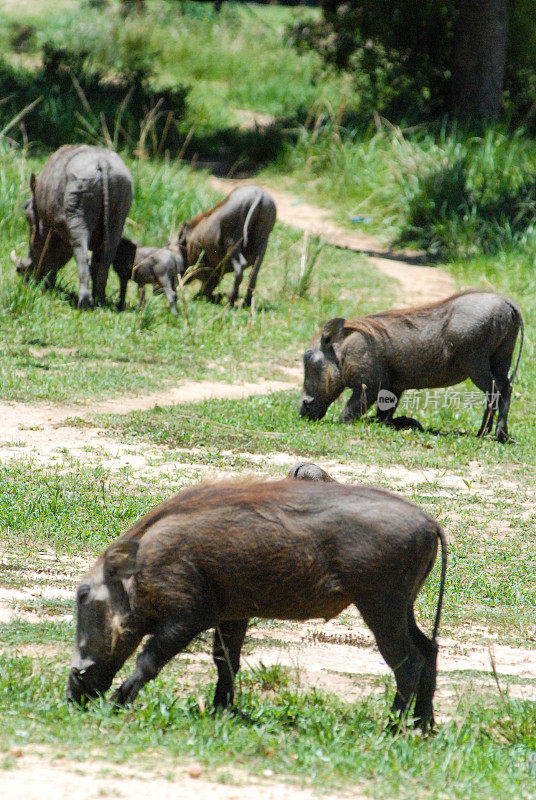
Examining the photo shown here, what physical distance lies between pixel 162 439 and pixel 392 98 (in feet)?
45.0

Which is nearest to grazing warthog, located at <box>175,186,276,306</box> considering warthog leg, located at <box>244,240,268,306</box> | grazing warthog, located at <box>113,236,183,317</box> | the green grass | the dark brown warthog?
warthog leg, located at <box>244,240,268,306</box>

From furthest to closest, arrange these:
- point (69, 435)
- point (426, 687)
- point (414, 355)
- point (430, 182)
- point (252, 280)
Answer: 1. point (430, 182)
2. point (252, 280)
3. point (414, 355)
4. point (69, 435)
5. point (426, 687)

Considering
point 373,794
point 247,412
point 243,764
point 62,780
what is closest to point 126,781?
point 62,780

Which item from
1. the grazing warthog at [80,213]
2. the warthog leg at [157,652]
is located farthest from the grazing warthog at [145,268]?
the warthog leg at [157,652]

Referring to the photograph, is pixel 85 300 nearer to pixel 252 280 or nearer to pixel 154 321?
pixel 154 321

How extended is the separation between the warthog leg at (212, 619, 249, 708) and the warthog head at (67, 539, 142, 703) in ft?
1.07

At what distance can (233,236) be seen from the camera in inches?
490

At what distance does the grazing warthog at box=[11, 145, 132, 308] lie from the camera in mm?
11070

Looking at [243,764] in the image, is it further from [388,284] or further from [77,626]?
[388,284]

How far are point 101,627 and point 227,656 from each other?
45 centimetres

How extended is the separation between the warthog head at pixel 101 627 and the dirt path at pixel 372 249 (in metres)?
9.93

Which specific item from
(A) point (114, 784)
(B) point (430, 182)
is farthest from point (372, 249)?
(A) point (114, 784)

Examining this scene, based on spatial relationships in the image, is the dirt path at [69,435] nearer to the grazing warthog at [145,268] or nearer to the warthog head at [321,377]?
the warthog head at [321,377]

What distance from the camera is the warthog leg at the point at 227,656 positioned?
3.99 meters
